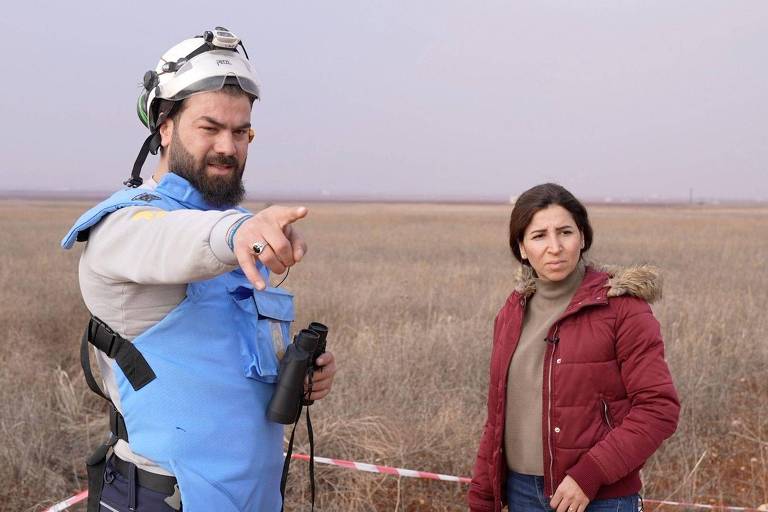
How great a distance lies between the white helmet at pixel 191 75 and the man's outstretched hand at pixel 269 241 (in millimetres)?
856

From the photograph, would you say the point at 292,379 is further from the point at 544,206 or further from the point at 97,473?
the point at 544,206

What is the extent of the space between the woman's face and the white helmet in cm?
107

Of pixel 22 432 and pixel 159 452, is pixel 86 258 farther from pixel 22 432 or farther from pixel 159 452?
pixel 22 432

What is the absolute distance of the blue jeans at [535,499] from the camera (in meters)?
2.19

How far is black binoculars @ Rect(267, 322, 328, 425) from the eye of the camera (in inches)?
71.9

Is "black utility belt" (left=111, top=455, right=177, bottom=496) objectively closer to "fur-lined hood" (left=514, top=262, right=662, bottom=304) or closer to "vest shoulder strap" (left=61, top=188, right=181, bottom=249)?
"vest shoulder strap" (left=61, top=188, right=181, bottom=249)

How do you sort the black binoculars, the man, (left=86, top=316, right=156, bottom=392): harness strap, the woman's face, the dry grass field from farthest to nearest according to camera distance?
Answer: the dry grass field < the woman's face < the black binoculars < (left=86, top=316, right=156, bottom=392): harness strap < the man

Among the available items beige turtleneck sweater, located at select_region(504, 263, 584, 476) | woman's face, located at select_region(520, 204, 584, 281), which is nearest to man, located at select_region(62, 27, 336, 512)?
beige turtleneck sweater, located at select_region(504, 263, 584, 476)

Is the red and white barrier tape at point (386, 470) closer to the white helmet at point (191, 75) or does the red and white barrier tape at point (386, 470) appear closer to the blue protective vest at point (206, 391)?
the blue protective vest at point (206, 391)

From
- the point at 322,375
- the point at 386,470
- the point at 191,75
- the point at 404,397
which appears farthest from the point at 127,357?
the point at 404,397

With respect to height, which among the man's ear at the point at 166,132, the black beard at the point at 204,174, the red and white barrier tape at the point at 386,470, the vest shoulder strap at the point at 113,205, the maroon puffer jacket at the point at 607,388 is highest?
the man's ear at the point at 166,132

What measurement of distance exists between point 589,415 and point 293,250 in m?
1.32

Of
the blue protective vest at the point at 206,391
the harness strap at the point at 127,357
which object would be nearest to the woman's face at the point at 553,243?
the blue protective vest at the point at 206,391

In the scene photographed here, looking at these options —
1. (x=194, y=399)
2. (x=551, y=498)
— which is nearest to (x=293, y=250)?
(x=194, y=399)
